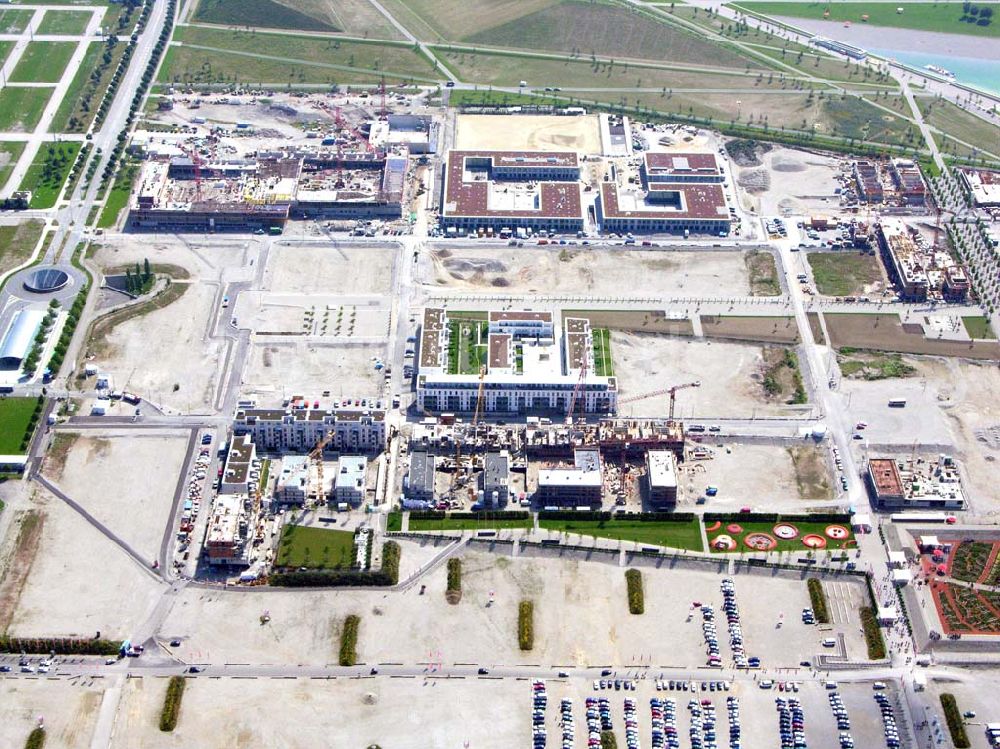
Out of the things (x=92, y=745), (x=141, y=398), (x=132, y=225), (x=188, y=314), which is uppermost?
(x=132, y=225)

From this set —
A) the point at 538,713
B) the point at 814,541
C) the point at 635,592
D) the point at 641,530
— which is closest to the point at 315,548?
the point at 538,713

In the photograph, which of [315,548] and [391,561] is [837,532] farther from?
[315,548]

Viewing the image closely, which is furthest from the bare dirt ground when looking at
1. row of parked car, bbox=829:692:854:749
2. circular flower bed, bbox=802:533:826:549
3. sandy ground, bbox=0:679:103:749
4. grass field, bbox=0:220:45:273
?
grass field, bbox=0:220:45:273

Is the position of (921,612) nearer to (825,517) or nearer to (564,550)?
(825,517)

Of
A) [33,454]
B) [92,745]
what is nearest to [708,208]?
[33,454]

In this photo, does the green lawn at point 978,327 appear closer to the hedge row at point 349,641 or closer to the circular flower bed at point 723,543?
the circular flower bed at point 723,543

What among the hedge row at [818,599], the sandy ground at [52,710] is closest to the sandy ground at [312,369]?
the sandy ground at [52,710]
